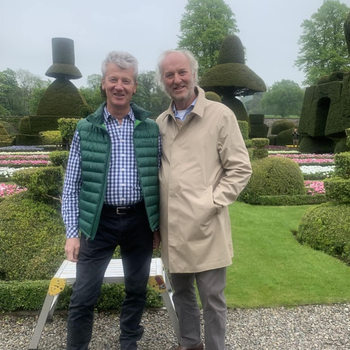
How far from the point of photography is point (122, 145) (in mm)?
2211

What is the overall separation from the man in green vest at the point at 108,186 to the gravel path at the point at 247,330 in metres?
0.67

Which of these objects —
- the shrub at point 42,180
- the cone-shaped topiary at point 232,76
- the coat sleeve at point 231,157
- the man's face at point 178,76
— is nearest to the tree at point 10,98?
the cone-shaped topiary at point 232,76

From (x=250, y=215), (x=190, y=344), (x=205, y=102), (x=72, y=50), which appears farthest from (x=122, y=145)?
(x=72, y=50)

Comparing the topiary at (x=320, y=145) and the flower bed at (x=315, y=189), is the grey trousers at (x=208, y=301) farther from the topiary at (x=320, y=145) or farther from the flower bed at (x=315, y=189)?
the topiary at (x=320, y=145)

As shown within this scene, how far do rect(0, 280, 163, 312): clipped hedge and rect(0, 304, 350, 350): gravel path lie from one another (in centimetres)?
8

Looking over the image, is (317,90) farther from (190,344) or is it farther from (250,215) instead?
(190,344)

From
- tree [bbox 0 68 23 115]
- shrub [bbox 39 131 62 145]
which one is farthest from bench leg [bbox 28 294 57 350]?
tree [bbox 0 68 23 115]

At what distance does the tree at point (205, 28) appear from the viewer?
33.0m

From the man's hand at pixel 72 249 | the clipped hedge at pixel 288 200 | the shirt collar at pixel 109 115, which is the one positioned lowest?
the clipped hedge at pixel 288 200

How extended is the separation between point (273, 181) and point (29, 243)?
18.3ft

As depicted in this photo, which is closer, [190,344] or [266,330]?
[190,344]

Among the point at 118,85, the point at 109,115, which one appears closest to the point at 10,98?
the point at 109,115

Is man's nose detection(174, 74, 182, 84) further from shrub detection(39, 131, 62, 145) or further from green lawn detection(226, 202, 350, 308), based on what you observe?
shrub detection(39, 131, 62, 145)

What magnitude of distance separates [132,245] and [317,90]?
1740 cm
